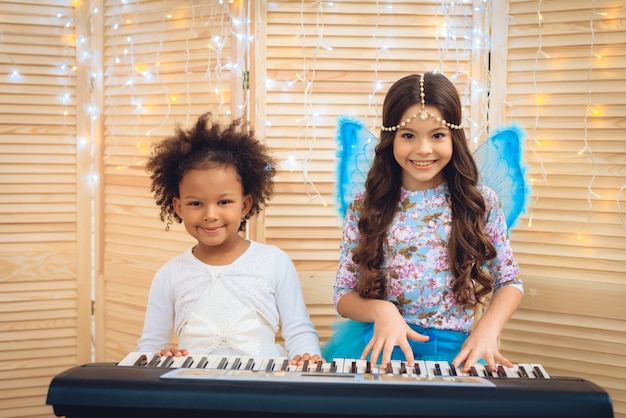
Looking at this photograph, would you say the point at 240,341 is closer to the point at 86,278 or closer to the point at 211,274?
the point at 211,274

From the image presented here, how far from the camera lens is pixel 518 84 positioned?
7.66 ft

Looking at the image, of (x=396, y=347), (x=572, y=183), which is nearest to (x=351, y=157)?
(x=396, y=347)

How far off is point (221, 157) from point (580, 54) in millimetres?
1205

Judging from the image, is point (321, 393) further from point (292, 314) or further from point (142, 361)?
point (292, 314)

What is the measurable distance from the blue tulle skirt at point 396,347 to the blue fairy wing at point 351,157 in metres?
0.36

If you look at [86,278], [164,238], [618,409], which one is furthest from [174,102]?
[618,409]

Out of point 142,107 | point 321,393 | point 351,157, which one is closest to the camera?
point 321,393

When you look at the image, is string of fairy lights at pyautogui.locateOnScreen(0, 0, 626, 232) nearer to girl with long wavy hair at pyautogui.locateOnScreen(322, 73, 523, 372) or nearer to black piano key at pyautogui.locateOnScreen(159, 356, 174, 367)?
girl with long wavy hair at pyautogui.locateOnScreen(322, 73, 523, 372)

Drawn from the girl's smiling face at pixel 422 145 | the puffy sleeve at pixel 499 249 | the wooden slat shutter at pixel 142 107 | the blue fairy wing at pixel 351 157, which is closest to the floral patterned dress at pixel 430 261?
the puffy sleeve at pixel 499 249

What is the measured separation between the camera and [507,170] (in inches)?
81.2

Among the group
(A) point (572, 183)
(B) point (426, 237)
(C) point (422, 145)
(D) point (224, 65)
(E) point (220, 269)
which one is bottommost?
(E) point (220, 269)

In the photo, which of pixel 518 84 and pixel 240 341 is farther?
pixel 518 84

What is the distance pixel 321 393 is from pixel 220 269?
0.80 metres

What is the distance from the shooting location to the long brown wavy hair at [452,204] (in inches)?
72.7
